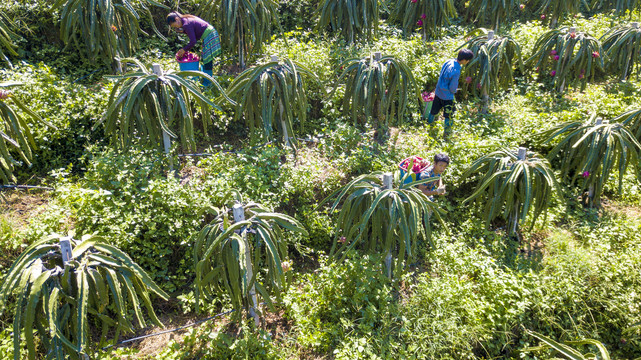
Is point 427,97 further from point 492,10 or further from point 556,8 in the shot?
point 556,8

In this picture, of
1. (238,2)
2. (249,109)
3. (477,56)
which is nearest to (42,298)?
(249,109)

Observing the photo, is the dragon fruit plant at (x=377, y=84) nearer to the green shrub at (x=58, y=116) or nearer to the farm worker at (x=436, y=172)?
the farm worker at (x=436, y=172)

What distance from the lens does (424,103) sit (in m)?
6.91

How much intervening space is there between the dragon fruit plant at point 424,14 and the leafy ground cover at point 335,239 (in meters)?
2.66

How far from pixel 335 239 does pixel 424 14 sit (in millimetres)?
5742

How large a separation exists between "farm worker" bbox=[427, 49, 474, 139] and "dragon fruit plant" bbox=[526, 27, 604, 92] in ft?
5.54

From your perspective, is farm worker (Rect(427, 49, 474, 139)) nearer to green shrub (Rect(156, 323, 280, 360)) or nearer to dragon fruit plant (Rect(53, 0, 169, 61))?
green shrub (Rect(156, 323, 280, 360))

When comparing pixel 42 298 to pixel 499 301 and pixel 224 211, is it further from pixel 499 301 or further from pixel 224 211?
pixel 499 301

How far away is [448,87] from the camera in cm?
658

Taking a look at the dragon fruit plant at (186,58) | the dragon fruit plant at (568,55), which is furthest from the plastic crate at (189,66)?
the dragon fruit plant at (568,55)

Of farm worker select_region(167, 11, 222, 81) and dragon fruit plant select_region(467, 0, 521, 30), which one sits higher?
dragon fruit plant select_region(467, 0, 521, 30)

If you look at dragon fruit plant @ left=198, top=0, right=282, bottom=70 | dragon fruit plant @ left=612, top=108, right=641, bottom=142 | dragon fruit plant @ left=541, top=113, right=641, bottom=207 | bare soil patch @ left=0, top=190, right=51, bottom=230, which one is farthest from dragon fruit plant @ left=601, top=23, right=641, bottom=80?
bare soil patch @ left=0, top=190, right=51, bottom=230

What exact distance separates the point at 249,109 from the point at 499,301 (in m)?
3.59

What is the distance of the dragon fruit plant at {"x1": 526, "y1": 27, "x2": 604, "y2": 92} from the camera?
7.29 metres
